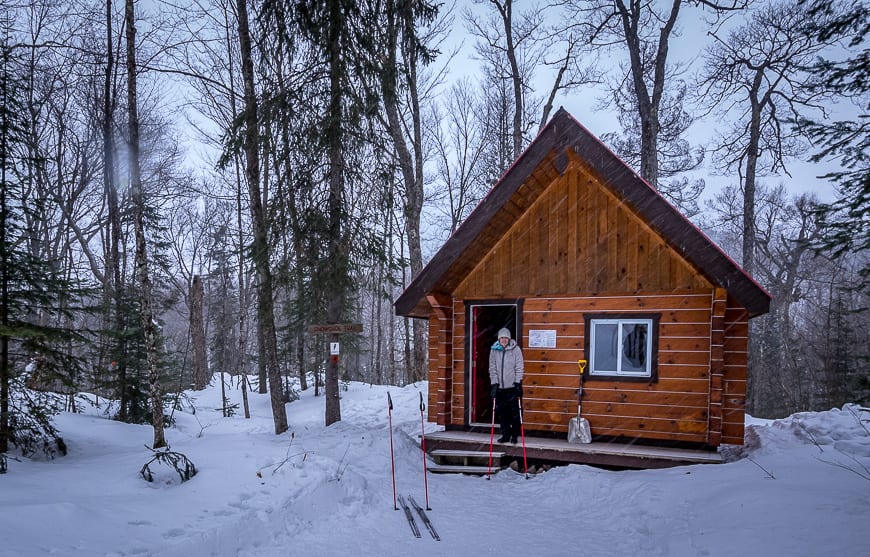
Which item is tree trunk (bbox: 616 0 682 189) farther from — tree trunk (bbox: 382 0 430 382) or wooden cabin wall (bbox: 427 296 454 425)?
wooden cabin wall (bbox: 427 296 454 425)

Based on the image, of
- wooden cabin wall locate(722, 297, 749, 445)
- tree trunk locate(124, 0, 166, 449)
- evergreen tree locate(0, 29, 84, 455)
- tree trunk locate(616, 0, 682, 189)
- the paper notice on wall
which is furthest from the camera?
tree trunk locate(616, 0, 682, 189)

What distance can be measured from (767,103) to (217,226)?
78.7ft

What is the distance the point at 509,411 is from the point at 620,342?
7.26 feet

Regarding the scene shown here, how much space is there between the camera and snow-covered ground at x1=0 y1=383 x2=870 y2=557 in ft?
13.0

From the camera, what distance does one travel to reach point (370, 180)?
989 centimetres

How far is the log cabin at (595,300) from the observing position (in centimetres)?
725

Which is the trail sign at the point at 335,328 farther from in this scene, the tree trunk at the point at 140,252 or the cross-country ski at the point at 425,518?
the cross-country ski at the point at 425,518

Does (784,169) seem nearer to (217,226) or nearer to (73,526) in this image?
(73,526)

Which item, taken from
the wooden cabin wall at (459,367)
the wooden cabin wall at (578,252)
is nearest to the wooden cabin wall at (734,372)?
the wooden cabin wall at (578,252)

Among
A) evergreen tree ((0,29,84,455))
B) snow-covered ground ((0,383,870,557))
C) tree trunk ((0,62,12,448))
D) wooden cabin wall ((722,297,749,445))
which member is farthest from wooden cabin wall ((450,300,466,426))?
tree trunk ((0,62,12,448))

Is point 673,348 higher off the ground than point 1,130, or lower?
lower

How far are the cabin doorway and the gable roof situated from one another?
88 cm

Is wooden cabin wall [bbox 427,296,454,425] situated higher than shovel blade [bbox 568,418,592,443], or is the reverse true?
wooden cabin wall [bbox 427,296,454,425]

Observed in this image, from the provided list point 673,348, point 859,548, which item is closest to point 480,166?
point 673,348
